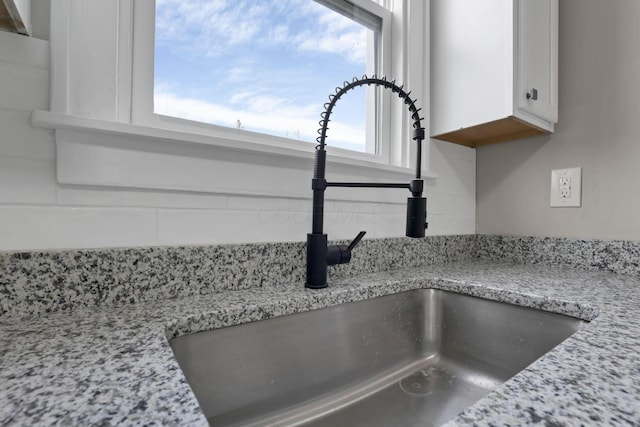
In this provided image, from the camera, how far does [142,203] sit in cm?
64

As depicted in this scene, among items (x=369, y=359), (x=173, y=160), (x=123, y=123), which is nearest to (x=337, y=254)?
(x=369, y=359)

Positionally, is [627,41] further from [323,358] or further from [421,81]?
[323,358]

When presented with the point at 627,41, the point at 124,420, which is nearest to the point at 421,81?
the point at 627,41

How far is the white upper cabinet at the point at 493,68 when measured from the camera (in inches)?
38.2

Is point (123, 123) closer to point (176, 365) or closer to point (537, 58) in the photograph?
point (176, 365)

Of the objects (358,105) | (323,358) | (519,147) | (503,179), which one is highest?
(358,105)

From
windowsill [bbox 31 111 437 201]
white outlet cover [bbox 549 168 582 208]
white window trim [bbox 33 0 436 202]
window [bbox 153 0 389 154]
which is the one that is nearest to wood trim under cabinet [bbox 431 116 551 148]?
white outlet cover [bbox 549 168 582 208]

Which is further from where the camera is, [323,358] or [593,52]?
[593,52]

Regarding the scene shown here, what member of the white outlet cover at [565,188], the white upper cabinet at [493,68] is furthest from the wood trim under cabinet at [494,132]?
the white outlet cover at [565,188]

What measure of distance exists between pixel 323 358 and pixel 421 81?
0.99m

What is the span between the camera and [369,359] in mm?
751

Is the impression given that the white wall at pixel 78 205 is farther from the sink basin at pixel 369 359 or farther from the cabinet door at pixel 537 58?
the cabinet door at pixel 537 58

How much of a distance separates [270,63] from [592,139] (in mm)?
1091

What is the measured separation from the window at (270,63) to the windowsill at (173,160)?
106 mm
